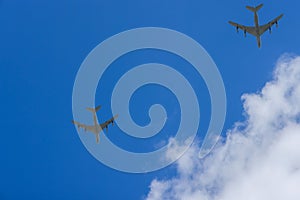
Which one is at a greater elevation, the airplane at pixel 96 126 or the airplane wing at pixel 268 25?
the airplane wing at pixel 268 25

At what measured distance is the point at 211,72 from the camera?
78250mm

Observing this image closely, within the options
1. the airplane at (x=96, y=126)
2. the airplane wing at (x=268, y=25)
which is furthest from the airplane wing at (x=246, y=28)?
the airplane at (x=96, y=126)

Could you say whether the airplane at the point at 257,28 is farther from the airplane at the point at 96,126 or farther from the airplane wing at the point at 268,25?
the airplane at the point at 96,126

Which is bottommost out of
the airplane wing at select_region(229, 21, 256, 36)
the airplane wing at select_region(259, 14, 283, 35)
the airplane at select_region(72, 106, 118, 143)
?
the airplane at select_region(72, 106, 118, 143)

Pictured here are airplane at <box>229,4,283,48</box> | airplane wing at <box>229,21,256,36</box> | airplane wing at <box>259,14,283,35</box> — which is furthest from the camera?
airplane wing at <box>229,21,256,36</box>

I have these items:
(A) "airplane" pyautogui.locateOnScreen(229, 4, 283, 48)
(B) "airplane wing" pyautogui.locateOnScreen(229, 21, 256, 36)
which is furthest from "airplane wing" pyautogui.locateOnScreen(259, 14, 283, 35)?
(B) "airplane wing" pyautogui.locateOnScreen(229, 21, 256, 36)

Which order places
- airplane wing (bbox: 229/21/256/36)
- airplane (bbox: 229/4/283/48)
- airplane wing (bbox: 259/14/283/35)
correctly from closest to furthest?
airplane wing (bbox: 259/14/283/35)
airplane (bbox: 229/4/283/48)
airplane wing (bbox: 229/21/256/36)

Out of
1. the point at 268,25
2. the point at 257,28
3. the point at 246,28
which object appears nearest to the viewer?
the point at 268,25

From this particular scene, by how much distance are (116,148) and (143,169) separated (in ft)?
25.3

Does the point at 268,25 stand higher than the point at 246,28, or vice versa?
the point at 246,28

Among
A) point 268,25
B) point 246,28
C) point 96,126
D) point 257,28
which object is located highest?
point 246,28

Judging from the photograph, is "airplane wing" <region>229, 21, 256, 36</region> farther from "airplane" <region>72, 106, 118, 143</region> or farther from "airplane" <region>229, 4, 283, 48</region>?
"airplane" <region>72, 106, 118, 143</region>

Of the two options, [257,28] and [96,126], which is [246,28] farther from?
[96,126]

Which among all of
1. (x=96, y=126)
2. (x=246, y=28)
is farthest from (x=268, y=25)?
(x=96, y=126)
